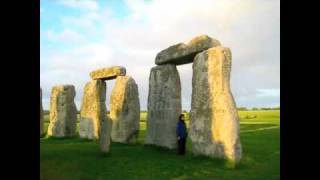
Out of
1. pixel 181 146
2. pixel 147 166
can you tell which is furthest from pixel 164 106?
pixel 147 166

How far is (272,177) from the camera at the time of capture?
34.2 ft

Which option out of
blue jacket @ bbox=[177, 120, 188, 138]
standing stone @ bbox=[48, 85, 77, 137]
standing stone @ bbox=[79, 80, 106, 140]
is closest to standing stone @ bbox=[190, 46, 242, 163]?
blue jacket @ bbox=[177, 120, 188, 138]

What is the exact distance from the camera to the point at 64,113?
895 inches

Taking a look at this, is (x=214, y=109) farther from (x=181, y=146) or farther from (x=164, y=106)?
(x=164, y=106)

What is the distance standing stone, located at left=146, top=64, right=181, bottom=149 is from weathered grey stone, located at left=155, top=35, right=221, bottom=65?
0.30 meters

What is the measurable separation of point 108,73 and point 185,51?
22.1ft

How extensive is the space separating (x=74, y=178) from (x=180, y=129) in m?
4.87

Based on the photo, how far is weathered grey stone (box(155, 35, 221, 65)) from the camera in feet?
45.4

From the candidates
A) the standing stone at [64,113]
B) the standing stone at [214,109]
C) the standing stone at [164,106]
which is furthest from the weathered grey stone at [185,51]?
the standing stone at [64,113]

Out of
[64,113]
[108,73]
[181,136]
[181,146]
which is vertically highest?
[108,73]

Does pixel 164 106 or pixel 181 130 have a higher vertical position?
pixel 164 106
